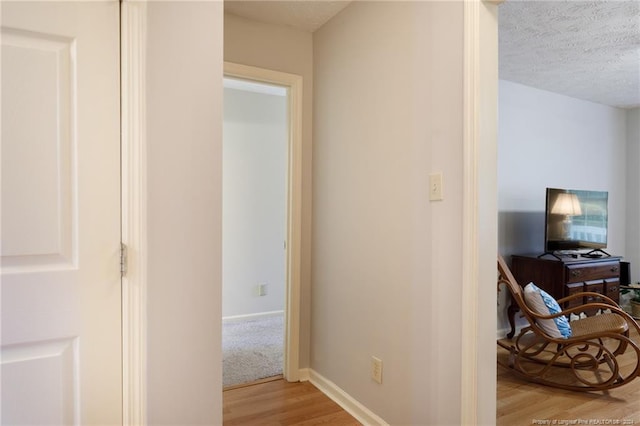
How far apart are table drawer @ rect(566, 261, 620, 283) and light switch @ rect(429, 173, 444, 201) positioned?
250 cm

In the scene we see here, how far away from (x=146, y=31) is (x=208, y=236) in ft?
2.13

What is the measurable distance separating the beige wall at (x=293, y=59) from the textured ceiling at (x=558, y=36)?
71 mm

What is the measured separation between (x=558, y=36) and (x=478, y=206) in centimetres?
213

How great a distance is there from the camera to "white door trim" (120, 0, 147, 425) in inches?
48.5

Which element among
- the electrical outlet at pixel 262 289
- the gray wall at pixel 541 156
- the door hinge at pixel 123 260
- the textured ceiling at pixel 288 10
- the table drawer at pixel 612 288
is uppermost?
the textured ceiling at pixel 288 10

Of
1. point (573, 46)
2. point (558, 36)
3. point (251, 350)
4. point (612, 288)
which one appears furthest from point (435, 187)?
point (612, 288)

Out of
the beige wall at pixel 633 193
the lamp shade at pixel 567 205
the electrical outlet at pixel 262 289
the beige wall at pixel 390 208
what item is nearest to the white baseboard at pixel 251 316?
the electrical outlet at pixel 262 289

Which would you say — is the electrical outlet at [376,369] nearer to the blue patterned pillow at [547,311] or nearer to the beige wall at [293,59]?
the beige wall at [293,59]

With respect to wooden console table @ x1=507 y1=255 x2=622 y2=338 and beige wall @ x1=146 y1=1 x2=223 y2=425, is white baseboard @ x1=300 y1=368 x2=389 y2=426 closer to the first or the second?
beige wall @ x1=146 y1=1 x2=223 y2=425

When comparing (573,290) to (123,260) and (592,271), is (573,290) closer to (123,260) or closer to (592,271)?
(592,271)

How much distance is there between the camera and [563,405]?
260 cm

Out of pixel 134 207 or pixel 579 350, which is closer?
pixel 134 207

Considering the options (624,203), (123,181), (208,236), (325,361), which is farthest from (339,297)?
(624,203)

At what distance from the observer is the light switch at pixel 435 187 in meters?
1.85
